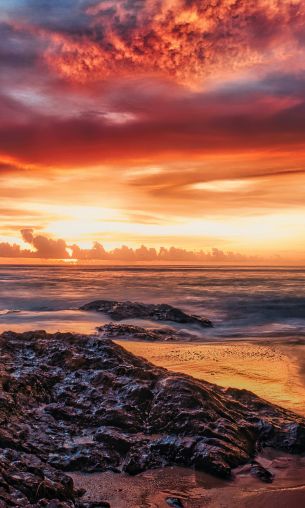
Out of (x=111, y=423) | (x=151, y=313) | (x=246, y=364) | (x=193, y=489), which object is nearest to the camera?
(x=193, y=489)

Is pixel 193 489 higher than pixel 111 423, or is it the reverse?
pixel 111 423

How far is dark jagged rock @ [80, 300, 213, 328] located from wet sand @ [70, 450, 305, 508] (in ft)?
60.2

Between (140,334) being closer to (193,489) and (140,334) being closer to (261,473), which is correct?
(261,473)

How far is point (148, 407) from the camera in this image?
7.68m

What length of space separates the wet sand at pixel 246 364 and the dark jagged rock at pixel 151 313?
643 centimetres

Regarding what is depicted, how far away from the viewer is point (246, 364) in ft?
44.5

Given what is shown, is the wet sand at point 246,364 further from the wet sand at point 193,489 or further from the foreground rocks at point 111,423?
the wet sand at point 193,489

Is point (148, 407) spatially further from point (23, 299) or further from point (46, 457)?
point (23, 299)

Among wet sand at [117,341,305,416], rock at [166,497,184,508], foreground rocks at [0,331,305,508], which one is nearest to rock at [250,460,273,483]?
foreground rocks at [0,331,305,508]

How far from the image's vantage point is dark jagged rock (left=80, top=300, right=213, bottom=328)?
25031 mm

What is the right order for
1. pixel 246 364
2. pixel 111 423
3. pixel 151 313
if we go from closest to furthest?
1. pixel 111 423
2. pixel 246 364
3. pixel 151 313

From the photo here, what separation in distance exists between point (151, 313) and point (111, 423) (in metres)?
18.7

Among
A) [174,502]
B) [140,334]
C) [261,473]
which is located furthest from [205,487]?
[140,334]

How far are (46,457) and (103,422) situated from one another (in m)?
1.38
